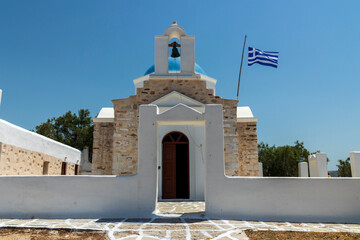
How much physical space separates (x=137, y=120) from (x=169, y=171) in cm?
241

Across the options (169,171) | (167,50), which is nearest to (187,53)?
(167,50)

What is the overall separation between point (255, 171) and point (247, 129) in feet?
6.10

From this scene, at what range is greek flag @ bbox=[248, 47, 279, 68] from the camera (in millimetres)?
12750

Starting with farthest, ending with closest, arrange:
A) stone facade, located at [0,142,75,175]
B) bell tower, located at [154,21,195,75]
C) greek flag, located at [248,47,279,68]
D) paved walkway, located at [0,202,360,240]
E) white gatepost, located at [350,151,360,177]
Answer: greek flag, located at [248,47,279,68], bell tower, located at [154,21,195,75], stone facade, located at [0,142,75,175], white gatepost, located at [350,151,360,177], paved walkway, located at [0,202,360,240]

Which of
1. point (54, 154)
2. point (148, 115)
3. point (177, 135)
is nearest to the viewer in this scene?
point (148, 115)

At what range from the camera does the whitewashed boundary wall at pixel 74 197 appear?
6684 mm

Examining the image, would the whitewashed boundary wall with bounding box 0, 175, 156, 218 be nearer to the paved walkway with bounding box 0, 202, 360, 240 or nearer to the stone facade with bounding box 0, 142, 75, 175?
the paved walkway with bounding box 0, 202, 360, 240

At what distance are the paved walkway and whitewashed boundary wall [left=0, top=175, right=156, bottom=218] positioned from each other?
31 cm

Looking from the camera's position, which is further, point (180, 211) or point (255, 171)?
point (255, 171)

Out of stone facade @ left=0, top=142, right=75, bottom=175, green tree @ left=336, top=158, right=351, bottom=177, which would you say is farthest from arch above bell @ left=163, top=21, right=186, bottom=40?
green tree @ left=336, top=158, right=351, bottom=177

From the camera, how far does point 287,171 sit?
26625mm

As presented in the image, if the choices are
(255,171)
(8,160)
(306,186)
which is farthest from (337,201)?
(8,160)

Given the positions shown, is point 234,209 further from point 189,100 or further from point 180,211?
point 189,100

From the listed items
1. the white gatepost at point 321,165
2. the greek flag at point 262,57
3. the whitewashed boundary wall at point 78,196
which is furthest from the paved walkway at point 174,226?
the greek flag at point 262,57
